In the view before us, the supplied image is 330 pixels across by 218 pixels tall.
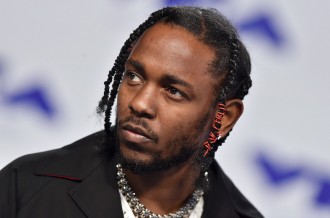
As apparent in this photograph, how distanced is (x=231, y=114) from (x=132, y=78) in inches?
15.1

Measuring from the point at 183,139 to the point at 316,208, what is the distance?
3.65ft

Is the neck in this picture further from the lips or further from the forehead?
the forehead

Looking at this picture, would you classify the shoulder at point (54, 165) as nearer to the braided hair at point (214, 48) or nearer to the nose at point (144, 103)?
the braided hair at point (214, 48)

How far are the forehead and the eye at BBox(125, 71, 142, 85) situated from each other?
1.7 inches

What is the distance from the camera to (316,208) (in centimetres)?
296

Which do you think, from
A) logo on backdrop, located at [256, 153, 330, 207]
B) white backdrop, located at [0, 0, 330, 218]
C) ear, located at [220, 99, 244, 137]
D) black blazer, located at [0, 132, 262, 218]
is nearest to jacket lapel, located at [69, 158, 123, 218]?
black blazer, located at [0, 132, 262, 218]

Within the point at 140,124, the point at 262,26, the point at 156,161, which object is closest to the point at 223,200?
the point at 156,161

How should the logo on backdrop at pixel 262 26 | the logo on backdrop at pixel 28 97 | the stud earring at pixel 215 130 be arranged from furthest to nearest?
1. the logo on backdrop at pixel 262 26
2. the logo on backdrop at pixel 28 97
3. the stud earring at pixel 215 130

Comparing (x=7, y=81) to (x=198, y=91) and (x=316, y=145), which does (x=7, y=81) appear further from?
(x=316, y=145)

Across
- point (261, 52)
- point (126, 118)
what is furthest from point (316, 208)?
point (126, 118)

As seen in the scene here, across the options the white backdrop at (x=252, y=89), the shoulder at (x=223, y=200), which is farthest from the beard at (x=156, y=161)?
the white backdrop at (x=252, y=89)

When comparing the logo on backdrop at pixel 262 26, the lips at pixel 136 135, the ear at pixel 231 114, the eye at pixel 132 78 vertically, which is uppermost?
the logo on backdrop at pixel 262 26

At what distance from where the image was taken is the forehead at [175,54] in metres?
2.00

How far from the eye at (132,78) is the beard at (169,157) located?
0.11 m
